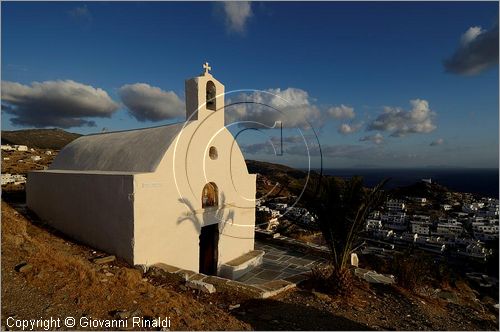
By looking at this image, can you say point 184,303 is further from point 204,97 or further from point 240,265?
point 204,97

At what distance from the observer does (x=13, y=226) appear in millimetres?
7223

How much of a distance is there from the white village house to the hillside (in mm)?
62269

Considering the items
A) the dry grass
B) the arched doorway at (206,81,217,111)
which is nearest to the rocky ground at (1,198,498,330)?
the dry grass

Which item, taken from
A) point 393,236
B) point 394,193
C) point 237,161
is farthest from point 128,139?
point 393,236

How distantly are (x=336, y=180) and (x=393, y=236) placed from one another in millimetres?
33272

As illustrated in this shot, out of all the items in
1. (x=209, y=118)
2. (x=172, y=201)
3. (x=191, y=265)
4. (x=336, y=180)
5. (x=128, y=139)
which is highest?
(x=209, y=118)

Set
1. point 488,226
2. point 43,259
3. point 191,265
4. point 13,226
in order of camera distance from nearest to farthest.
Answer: point 43,259 → point 13,226 → point 191,265 → point 488,226

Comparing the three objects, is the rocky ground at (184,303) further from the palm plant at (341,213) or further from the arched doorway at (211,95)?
the arched doorway at (211,95)

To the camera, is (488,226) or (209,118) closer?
(209,118)

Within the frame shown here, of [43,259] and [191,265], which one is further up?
[43,259]

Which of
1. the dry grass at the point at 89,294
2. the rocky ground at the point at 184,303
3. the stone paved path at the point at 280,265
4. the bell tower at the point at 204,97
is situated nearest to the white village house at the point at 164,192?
the bell tower at the point at 204,97

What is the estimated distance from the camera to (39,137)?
230 feet

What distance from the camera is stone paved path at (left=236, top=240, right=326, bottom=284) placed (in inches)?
346

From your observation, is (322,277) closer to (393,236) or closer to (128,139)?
(128,139)
